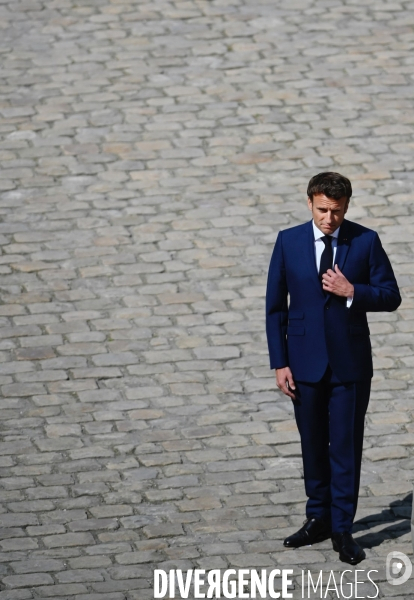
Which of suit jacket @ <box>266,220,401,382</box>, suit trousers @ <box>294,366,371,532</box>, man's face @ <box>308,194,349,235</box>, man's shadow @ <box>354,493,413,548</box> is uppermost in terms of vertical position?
man's face @ <box>308,194,349,235</box>

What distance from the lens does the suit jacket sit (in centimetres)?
643

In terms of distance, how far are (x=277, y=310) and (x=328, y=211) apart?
0.66m

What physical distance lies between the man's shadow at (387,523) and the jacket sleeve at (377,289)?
1.45m

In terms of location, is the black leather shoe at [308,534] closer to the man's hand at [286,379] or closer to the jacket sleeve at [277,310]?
the man's hand at [286,379]

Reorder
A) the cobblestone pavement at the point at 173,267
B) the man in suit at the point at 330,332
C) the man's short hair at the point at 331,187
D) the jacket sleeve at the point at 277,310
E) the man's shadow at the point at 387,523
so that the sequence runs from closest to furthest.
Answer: the man's short hair at the point at 331,187, the man in suit at the point at 330,332, the jacket sleeve at the point at 277,310, the man's shadow at the point at 387,523, the cobblestone pavement at the point at 173,267

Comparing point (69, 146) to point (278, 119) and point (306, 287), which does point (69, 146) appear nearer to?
point (278, 119)

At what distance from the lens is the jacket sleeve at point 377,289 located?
634 centimetres

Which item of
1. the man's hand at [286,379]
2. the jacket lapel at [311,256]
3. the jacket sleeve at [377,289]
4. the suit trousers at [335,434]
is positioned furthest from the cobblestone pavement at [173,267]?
the jacket lapel at [311,256]

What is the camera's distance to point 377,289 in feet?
21.0

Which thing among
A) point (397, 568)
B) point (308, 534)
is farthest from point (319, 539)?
point (397, 568)

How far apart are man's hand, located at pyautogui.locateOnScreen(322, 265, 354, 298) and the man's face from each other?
26 centimetres

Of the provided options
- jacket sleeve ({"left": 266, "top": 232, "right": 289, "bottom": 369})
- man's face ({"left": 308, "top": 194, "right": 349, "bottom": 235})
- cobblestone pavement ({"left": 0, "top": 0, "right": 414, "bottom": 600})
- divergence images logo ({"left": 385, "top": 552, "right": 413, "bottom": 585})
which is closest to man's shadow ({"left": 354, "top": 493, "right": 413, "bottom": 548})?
cobblestone pavement ({"left": 0, "top": 0, "right": 414, "bottom": 600})

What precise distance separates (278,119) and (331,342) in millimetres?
6549

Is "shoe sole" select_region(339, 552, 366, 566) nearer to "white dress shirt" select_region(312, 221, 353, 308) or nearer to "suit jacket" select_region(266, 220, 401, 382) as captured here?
"suit jacket" select_region(266, 220, 401, 382)
